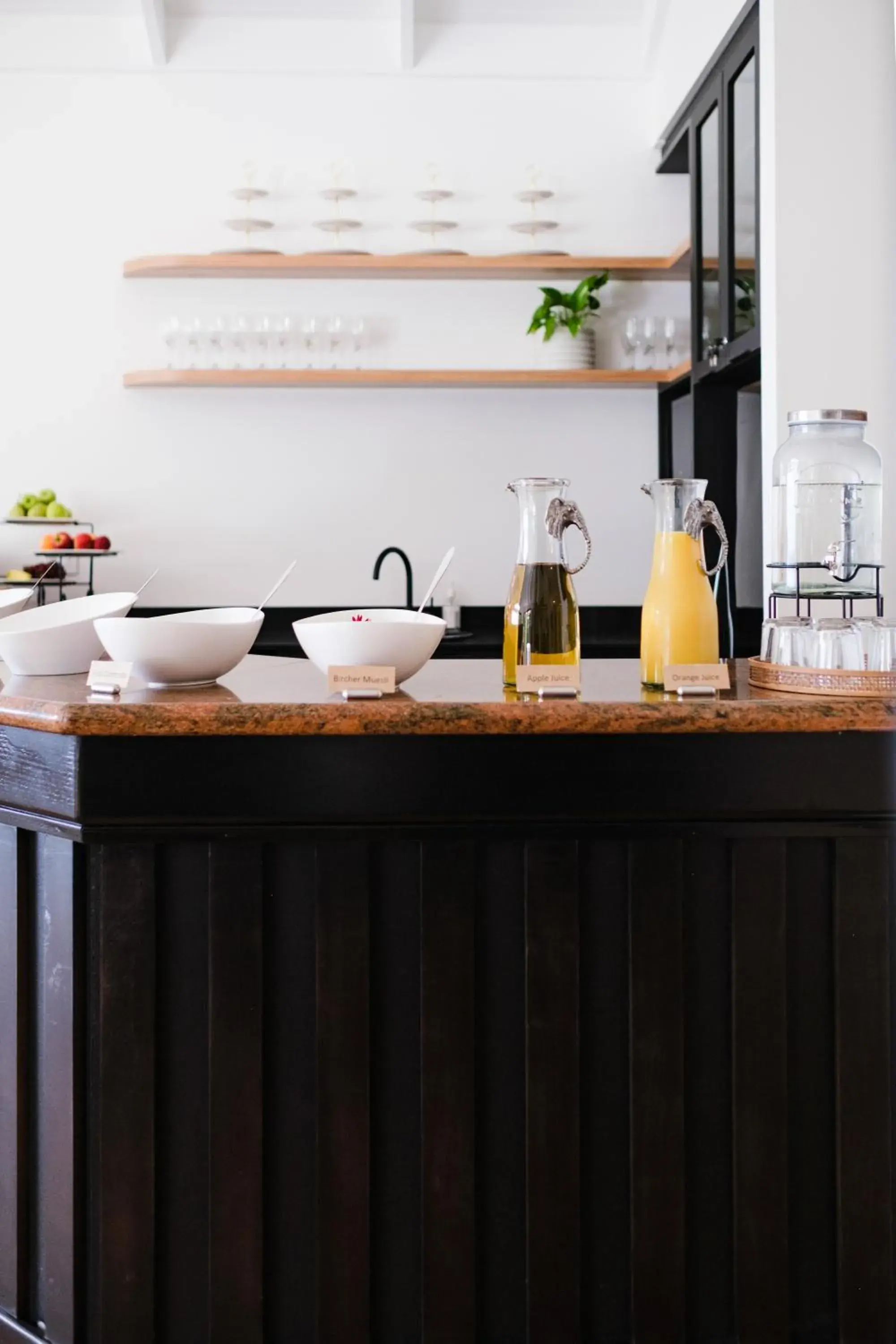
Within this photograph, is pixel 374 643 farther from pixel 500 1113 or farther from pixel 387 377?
pixel 387 377

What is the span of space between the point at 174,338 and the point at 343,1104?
3.10 m

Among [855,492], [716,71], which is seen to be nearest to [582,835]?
[855,492]

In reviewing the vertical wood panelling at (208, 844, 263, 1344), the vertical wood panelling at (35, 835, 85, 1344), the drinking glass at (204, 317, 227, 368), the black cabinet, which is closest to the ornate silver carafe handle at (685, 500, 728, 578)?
the vertical wood panelling at (208, 844, 263, 1344)

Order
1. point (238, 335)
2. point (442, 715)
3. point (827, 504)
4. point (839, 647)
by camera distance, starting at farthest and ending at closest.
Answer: point (238, 335), point (827, 504), point (839, 647), point (442, 715)

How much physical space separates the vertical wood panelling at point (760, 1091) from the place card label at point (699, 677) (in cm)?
20

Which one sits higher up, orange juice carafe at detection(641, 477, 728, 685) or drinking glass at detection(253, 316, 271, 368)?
drinking glass at detection(253, 316, 271, 368)

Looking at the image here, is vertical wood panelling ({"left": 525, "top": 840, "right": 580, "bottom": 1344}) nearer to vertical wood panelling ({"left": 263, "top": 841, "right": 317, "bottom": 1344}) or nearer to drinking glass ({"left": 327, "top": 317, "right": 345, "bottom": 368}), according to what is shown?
vertical wood panelling ({"left": 263, "top": 841, "right": 317, "bottom": 1344})

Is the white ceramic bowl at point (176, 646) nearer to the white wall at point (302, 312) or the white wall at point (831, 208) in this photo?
the white wall at point (831, 208)

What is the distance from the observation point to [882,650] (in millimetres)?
1606

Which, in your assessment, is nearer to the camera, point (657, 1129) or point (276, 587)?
point (657, 1129)

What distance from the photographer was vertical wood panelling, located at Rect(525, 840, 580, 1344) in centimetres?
159

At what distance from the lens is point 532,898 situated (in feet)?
5.20

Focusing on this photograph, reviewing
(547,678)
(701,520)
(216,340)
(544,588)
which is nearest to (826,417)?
(701,520)

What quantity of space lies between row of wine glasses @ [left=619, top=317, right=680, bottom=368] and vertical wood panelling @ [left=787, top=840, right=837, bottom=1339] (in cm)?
292
